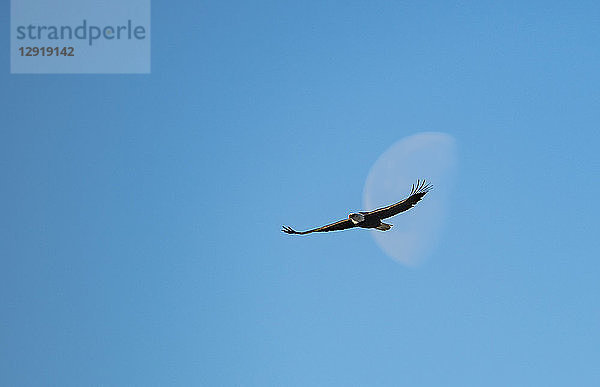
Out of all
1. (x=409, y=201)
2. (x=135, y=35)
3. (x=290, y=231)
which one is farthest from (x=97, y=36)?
(x=409, y=201)

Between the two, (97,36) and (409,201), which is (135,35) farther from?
(409,201)

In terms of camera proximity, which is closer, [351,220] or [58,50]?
[351,220]

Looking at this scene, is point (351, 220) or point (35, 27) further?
point (35, 27)

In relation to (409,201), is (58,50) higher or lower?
higher

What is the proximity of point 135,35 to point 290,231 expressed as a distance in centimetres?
212

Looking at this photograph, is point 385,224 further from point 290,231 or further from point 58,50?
point 58,50

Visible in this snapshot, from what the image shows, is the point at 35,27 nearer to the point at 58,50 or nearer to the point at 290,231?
the point at 58,50

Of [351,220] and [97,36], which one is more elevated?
[97,36]

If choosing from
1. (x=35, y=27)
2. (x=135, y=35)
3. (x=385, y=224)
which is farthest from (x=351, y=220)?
(x=35, y=27)

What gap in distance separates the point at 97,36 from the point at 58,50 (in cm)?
32

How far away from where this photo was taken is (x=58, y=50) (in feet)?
23.9

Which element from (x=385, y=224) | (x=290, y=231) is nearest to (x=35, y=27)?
(x=290, y=231)

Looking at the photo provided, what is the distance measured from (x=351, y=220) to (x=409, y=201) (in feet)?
1.50

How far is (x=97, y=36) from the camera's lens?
728 cm
